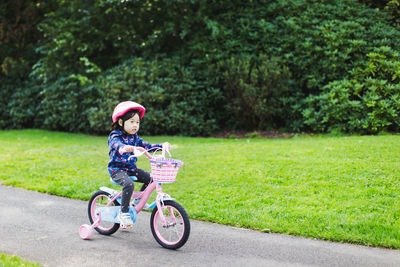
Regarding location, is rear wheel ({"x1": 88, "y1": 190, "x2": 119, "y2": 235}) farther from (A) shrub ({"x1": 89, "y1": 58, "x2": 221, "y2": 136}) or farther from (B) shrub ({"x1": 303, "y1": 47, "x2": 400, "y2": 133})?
(A) shrub ({"x1": 89, "y1": 58, "x2": 221, "y2": 136})

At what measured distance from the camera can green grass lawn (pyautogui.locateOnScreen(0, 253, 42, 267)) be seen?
398 cm

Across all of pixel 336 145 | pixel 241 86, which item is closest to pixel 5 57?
pixel 241 86

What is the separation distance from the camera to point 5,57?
1792 centimetres

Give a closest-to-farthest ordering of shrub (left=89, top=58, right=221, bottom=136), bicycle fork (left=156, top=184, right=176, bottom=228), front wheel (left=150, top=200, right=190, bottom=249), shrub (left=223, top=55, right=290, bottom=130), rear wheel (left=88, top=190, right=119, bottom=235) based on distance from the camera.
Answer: front wheel (left=150, top=200, right=190, bottom=249), bicycle fork (left=156, top=184, right=176, bottom=228), rear wheel (left=88, top=190, right=119, bottom=235), shrub (left=223, top=55, right=290, bottom=130), shrub (left=89, top=58, right=221, bottom=136)

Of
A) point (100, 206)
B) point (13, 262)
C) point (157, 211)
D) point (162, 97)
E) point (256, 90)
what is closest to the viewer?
point (13, 262)

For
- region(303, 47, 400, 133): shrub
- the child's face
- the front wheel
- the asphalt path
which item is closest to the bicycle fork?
the front wheel

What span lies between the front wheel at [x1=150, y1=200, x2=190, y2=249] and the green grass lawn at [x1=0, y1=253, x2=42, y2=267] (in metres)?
1.30

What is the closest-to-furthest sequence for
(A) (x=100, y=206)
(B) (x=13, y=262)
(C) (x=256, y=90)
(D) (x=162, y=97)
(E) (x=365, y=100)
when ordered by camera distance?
(B) (x=13, y=262) < (A) (x=100, y=206) < (E) (x=365, y=100) < (C) (x=256, y=90) < (D) (x=162, y=97)

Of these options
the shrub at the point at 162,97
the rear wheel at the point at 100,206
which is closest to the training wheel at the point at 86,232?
the rear wheel at the point at 100,206

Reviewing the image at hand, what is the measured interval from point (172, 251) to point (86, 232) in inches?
43.0

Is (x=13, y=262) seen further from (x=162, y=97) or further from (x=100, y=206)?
(x=162, y=97)

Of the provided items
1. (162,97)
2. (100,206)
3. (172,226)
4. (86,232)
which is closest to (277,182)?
(172,226)

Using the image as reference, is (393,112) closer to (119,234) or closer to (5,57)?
(119,234)

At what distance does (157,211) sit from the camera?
470 cm
